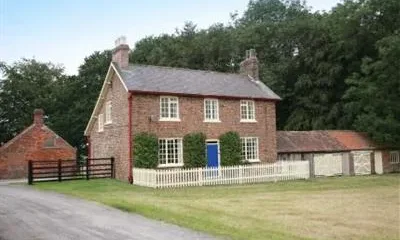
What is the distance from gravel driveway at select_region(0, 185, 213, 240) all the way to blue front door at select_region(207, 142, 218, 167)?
14.1 meters

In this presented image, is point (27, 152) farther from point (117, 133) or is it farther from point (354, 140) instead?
point (354, 140)

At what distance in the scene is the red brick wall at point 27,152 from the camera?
3847 cm

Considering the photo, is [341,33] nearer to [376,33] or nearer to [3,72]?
[376,33]

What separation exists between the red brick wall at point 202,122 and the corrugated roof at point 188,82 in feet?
1.90

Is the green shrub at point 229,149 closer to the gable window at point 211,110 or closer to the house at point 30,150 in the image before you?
the gable window at point 211,110

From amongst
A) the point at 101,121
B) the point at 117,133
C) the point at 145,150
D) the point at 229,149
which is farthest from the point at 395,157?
the point at 101,121

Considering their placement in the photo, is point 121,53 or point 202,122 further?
point 202,122

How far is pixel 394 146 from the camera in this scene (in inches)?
1582

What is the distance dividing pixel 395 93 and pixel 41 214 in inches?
1350

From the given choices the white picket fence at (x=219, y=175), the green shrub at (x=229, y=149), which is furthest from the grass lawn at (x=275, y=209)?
the green shrub at (x=229, y=149)

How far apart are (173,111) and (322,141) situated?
536 inches

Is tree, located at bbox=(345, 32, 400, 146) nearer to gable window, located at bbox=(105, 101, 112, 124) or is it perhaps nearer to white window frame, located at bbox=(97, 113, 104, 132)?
gable window, located at bbox=(105, 101, 112, 124)

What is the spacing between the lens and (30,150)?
3962 centimetres

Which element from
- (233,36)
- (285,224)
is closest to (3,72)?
(233,36)
